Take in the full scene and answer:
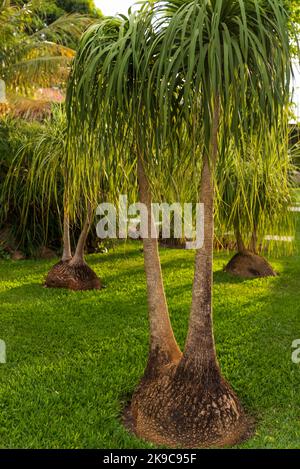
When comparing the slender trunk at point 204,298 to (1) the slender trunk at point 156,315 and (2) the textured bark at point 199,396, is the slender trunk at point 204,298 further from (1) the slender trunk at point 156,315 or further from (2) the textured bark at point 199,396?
(1) the slender trunk at point 156,315

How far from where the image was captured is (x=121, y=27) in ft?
8.64

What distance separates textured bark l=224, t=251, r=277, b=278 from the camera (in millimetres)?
6578

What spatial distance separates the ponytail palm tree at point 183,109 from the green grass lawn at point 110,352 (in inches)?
9.8

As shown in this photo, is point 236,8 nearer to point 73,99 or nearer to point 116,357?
point 73,99

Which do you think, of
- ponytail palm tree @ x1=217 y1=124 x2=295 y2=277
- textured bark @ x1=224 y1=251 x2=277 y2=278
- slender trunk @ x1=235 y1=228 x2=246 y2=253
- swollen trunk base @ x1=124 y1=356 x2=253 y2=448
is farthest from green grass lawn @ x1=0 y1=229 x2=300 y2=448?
slender trunk @ x1=235 y1=228 x2=246 y2=253

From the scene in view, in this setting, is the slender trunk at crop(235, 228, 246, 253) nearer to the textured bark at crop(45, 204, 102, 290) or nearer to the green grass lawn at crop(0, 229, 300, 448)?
the green grass lawn at crop(0, 229, 300, 448)

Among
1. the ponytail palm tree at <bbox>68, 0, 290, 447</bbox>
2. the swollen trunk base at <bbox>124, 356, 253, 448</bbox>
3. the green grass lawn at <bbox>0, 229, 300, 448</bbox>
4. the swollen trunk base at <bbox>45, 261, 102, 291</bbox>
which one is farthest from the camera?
the swollen trunk base at <bbox>45, 261, 102, 291</bbox>

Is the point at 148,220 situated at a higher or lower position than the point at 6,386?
higher

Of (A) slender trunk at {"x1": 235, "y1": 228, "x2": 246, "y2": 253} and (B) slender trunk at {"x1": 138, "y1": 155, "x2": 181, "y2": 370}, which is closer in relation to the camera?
(B) slender trunk at {"x1": 138, "y1": 155, "x2": 181, "y2": 370}

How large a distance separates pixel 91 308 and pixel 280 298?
6.85ft

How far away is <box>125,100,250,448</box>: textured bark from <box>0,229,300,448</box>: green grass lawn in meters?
0.13

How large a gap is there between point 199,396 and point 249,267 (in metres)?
3.93

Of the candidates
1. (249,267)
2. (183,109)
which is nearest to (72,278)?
(249,267)
